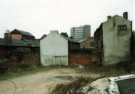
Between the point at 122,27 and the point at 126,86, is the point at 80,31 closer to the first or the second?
the point at 122,27

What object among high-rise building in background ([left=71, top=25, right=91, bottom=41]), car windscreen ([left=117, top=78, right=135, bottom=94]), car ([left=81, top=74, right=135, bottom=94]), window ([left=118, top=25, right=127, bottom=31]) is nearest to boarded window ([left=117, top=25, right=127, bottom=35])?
window ([left=118, top=25, right=127, bottom=31])

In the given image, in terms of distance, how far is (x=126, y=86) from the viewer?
17.0 feet

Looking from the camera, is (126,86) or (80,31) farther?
(80,31)

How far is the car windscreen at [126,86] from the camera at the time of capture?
5.16 metres

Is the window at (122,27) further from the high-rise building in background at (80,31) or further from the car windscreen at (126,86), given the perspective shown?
the high-rise building in background at (80,31)

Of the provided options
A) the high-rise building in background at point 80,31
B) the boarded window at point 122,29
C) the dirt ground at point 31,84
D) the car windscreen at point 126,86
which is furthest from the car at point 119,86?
the high-rise building in background at point 80,31

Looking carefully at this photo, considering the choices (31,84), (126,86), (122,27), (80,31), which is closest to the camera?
(126,86)

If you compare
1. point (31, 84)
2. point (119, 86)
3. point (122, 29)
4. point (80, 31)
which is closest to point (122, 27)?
point (122, 29)

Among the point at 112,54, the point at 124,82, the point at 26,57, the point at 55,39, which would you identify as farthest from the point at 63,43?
the point at 124,82

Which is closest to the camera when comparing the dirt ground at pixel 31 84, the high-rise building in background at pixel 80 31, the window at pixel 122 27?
the dirt ground at pixel 31 84

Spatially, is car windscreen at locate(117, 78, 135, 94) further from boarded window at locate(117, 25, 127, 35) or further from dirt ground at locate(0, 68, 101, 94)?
boarded window at locate(117, 25, 127, 35)

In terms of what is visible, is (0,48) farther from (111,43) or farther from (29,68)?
(111,43)

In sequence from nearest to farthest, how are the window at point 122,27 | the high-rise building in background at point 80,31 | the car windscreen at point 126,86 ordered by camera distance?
the car windscreen at point 126,86 → the window at point 122,27 → the high-rise building in background at point 80,31

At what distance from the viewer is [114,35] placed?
28406mm
